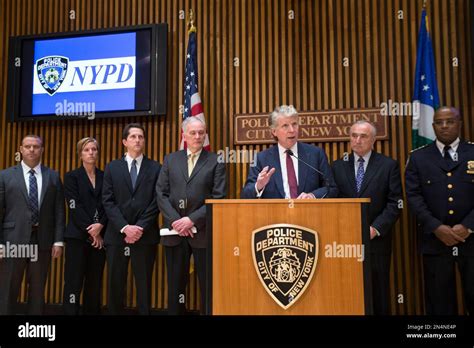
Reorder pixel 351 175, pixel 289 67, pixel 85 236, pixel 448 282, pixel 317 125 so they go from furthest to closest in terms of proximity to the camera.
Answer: pixel 289 67
pixel 317 125
pixel 85 236
pixel 351 175
pixel 448 282

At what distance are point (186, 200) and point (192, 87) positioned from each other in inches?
62.7

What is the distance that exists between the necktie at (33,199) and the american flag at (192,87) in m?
1.50

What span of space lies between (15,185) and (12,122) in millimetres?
1822

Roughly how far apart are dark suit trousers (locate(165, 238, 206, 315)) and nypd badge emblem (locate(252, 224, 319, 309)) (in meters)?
1.01

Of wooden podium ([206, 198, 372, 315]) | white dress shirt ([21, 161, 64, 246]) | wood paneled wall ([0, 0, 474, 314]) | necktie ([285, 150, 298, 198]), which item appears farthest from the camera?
wood paneled wall ([0, 0, 474, 314])

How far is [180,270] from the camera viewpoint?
3279 millimetres

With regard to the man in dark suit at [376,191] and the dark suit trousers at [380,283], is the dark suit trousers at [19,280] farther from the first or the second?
the dark suit trousers at [380,283]

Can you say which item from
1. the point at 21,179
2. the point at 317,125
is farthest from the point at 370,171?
the point at 21,179

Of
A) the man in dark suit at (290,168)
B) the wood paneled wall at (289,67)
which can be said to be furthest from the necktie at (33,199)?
the man in dark suit at (290,168)

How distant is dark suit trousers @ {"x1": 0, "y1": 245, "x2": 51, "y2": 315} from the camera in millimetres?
3527

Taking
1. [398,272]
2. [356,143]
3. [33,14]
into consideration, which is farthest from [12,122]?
[398,272]

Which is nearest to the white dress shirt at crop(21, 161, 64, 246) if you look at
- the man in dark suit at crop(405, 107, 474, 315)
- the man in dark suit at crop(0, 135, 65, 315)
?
the man in dark suit at crop(0, 135, 65, 315)

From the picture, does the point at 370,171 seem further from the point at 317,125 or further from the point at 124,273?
the point at 124,273

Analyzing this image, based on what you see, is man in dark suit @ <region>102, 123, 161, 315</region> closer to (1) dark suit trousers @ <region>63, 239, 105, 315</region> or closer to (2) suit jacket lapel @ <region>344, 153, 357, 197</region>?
(1) dark suit trousers @ <region>63, 239, 105, 315</region>
